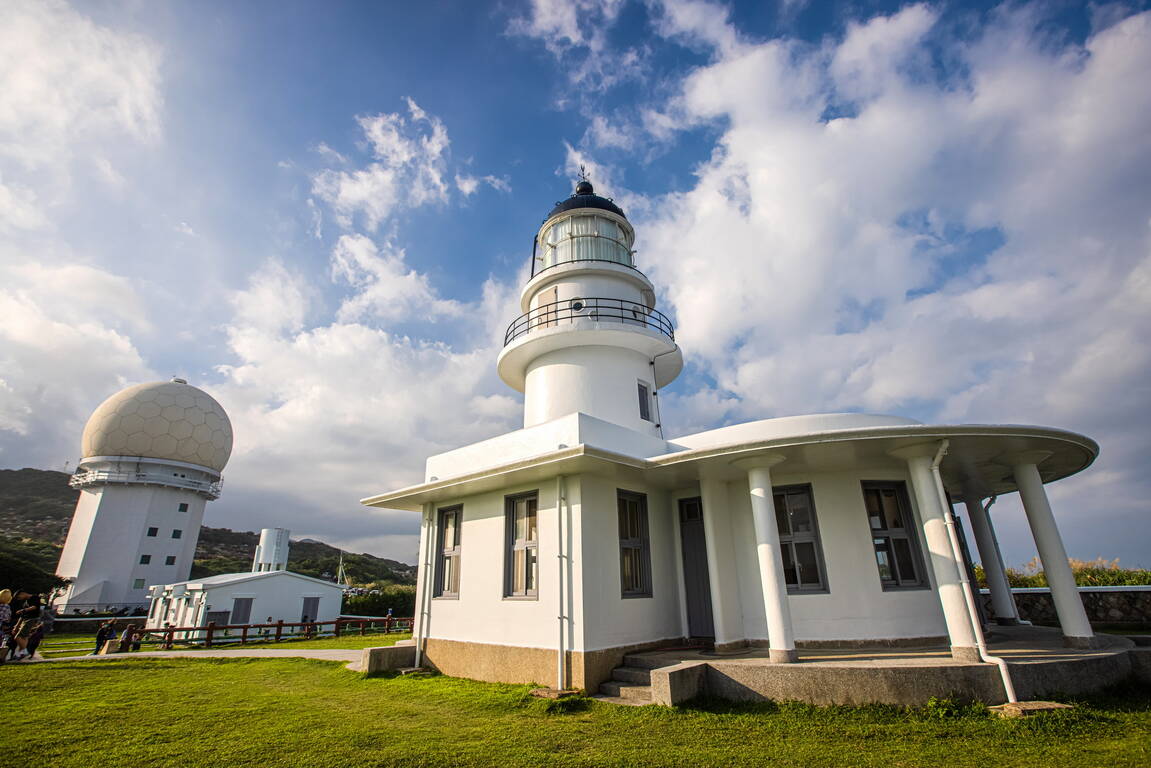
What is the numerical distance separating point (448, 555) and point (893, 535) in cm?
821

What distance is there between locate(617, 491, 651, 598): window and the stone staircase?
1026 mm

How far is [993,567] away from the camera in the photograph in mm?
10797

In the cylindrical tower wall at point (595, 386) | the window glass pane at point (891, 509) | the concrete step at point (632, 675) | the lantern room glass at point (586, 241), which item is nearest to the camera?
the concrete step at point (632, 675)

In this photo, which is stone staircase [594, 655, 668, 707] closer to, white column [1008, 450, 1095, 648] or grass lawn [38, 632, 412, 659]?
white column [1008, 450, 1095, 648]

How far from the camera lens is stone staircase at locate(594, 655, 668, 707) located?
6.86 metres

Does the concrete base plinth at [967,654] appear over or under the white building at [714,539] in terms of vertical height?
under

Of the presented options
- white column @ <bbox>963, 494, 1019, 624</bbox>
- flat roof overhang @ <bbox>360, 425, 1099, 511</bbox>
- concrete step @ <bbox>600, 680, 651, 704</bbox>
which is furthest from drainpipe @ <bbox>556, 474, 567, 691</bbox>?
white column @ <bbox>963, 494, 1019, 624</bbox>

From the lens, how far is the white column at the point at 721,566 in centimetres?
842

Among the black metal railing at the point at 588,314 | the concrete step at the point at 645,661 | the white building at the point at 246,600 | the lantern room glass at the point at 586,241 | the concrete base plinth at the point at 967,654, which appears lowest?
the concrete step at the point at 645,661

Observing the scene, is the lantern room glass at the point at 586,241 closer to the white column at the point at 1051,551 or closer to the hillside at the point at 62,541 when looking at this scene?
the white column at the point at 1051,551

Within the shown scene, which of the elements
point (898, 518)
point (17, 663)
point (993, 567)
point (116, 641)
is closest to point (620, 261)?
point (898, 518)

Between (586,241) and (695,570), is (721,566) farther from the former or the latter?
(586,241)

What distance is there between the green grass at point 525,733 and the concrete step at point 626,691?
1.26ft

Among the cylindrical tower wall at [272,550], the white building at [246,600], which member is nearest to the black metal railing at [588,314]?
the white building at [246,600]
